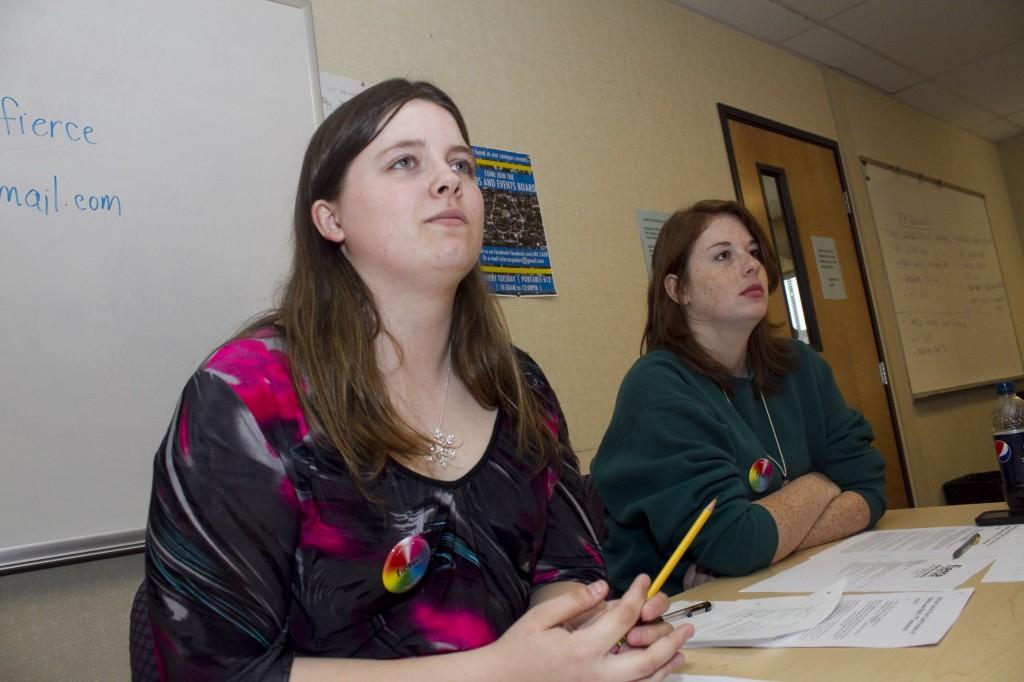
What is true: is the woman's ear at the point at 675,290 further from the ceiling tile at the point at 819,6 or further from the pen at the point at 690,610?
the ceiling tile at the point at 819,6

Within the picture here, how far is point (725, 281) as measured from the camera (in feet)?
6.18

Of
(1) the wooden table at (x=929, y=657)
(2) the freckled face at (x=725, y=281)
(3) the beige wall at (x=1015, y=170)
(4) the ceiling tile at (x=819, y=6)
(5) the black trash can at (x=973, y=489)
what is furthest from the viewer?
(3) the beige wall at (x=1015, y=170)

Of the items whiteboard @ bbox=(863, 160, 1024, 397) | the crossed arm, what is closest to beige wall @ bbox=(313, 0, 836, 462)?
the crossed arm

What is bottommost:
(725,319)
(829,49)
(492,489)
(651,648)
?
(651,648)

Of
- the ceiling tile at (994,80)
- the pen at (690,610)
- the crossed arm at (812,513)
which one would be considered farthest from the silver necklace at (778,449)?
the ceiling tile at (994,80)

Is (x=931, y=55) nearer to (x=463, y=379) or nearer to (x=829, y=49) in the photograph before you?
(x=829, y=49)

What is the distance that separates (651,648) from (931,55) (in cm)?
465

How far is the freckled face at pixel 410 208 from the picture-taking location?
41.1 inches

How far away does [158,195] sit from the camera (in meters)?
1.59

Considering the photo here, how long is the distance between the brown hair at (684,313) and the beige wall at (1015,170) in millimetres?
5206

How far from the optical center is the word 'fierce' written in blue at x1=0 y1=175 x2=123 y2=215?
55.9 inches

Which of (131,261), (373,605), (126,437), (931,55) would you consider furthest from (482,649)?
(931,55)

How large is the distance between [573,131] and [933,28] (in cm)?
259

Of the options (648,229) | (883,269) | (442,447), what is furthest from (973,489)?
(442,447)
